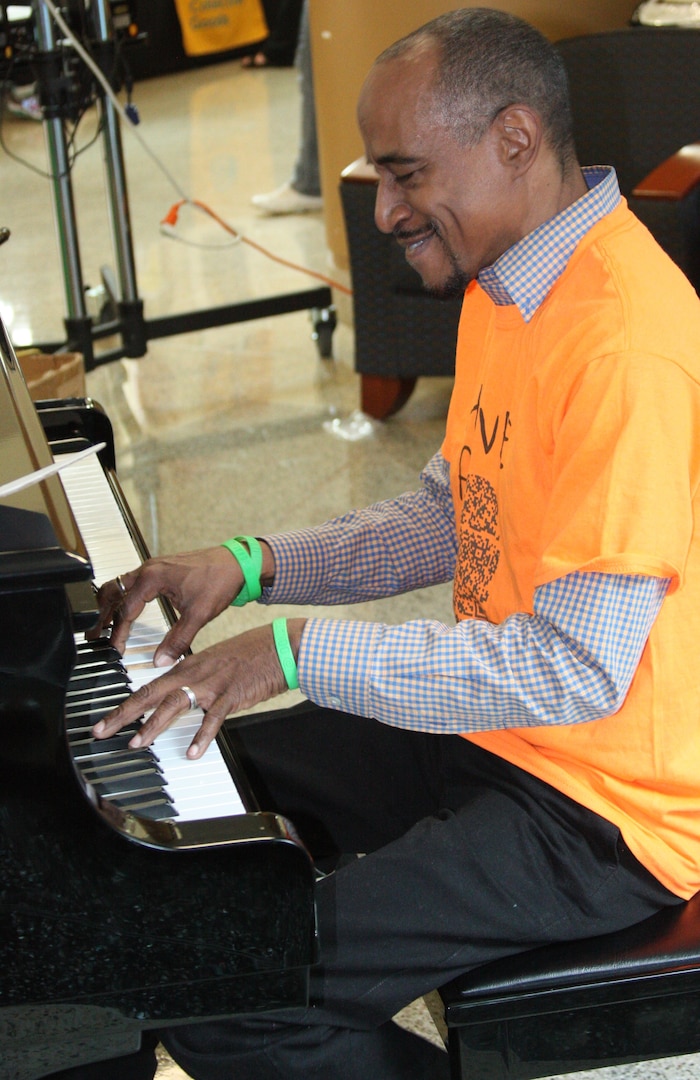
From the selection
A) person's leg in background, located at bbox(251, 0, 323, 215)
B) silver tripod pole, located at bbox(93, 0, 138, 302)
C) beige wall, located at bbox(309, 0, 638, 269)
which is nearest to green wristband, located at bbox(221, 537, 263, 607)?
silver tripod pole, located at bbox(93, 0, 138, 302)

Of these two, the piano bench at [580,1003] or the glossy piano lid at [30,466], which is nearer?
the glossy piano lid at [30,466]

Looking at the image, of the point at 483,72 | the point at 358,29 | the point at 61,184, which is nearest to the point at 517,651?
the point at 483,72

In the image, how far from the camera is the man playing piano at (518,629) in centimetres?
107

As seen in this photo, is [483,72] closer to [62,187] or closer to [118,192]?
[62,187]

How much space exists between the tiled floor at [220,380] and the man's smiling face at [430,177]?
99 centimetres

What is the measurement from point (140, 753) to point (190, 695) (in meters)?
0.07

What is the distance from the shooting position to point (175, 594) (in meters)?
1.30

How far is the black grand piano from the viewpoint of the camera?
0.91m

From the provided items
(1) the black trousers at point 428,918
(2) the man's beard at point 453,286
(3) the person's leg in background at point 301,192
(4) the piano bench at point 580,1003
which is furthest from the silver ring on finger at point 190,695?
(3) the person's leg in background at point 301,192

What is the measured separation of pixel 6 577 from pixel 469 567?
0.59m

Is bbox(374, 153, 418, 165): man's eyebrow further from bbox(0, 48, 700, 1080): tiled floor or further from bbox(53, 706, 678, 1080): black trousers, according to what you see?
bbox(0, 48, 700, 1080): tiled floor

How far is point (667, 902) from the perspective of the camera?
46.6 inches

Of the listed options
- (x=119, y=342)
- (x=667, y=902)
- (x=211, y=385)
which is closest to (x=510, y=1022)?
(x=667, y=902)

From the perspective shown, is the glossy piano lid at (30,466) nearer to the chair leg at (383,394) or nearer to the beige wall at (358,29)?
the chair leg at (383,394)
